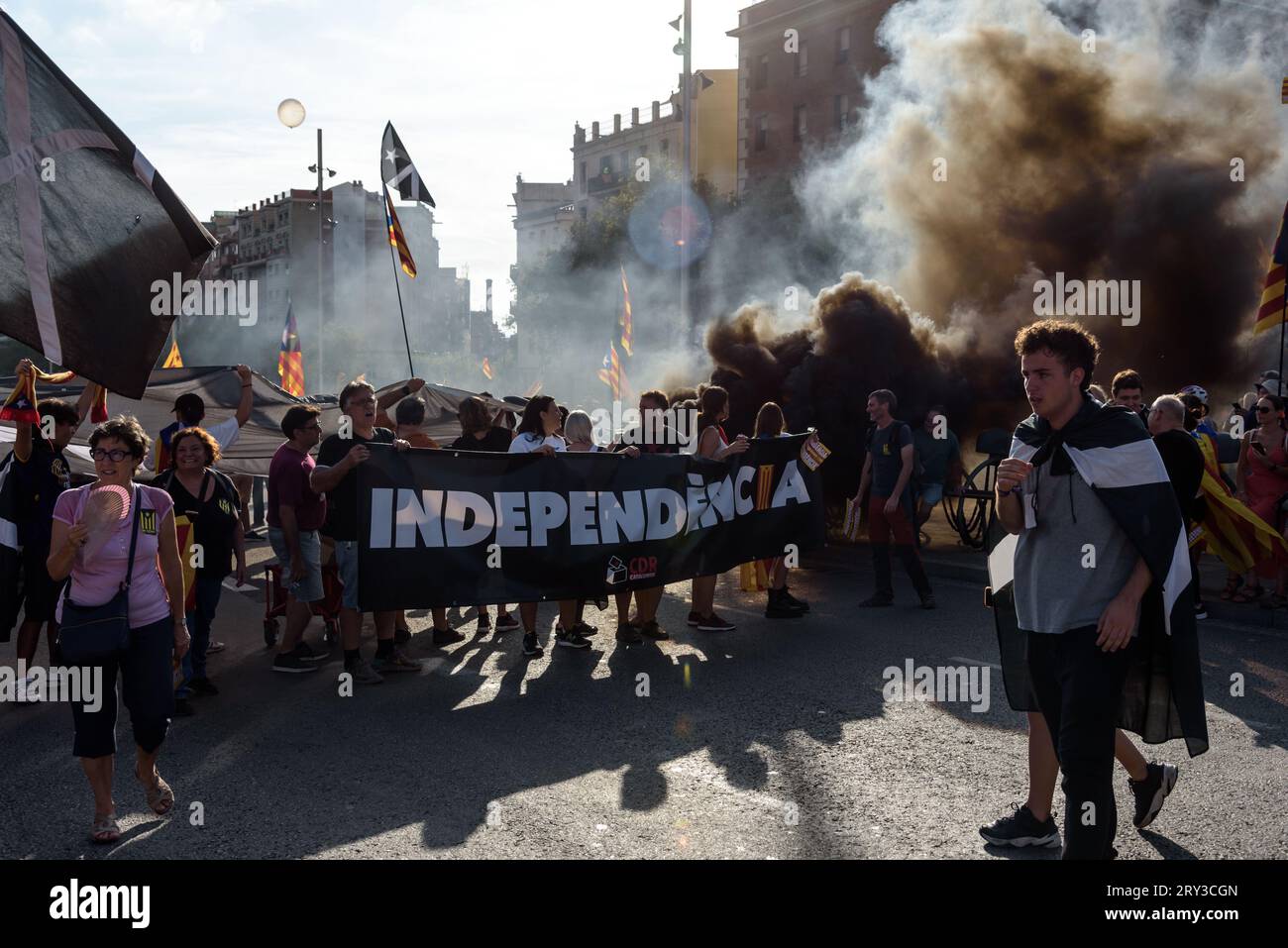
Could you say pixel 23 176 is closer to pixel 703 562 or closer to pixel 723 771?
pixel 723 771

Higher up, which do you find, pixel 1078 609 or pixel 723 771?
pixel 1078 609

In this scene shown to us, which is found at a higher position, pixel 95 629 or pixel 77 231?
pixel 77 231

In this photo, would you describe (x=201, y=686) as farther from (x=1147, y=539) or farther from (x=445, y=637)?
(x=1147, y=539)

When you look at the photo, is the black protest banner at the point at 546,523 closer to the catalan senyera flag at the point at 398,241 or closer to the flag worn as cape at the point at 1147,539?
the flag worn as cape at the point at 1147,539

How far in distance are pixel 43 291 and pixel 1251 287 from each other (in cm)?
1924

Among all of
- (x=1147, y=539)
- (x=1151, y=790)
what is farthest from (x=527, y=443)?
(x=1147, y=539)

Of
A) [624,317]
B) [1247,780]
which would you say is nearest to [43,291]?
[1247,780]

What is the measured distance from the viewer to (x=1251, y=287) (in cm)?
1856

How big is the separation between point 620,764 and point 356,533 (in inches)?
99.0

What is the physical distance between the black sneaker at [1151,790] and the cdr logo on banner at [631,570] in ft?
13.6

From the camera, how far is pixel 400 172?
564 inches

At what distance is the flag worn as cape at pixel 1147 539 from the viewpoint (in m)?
3.65

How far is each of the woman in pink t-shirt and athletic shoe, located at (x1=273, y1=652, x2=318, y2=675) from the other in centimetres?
260
